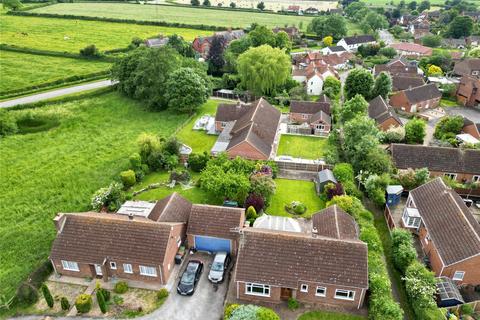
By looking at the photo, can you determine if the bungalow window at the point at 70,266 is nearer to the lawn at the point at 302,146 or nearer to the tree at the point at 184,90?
the lawn at the point at 302,146

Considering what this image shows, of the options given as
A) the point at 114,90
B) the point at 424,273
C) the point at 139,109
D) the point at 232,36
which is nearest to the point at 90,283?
the point at 424,273

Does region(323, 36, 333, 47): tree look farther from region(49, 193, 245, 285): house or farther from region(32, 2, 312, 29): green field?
region(49, 193, 245, 285): house

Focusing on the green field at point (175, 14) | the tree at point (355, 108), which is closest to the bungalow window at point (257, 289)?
the tree at point (355, 108)

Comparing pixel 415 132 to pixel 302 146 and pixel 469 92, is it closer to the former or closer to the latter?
pixel 302 146

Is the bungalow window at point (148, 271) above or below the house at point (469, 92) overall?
below

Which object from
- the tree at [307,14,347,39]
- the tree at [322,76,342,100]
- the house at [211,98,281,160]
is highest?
the tree at [307,14,347,39]

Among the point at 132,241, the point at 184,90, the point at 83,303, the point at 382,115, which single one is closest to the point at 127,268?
the point at 132,241

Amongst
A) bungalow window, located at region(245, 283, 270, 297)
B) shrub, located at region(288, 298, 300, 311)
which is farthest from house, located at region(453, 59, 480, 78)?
bungalow window, located at region(245, 283, 270, 297)
